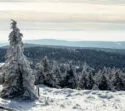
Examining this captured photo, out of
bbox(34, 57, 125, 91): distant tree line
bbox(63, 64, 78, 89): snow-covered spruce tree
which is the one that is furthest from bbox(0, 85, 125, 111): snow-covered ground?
bbox(63, 64, 78, 89): snow-covered spruce tree

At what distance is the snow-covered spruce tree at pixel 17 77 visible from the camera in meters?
39.9

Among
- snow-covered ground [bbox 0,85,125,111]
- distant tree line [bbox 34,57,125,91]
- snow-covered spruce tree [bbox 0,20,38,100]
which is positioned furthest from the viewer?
distant tree line [bbox 34,57,125,91]

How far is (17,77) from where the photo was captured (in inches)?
1580

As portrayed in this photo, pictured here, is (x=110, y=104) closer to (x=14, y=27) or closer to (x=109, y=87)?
(x=14, y=27)

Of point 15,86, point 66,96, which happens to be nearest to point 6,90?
point 15,86

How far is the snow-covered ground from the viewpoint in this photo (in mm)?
36562

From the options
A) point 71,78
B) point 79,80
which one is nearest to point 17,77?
point 71,78

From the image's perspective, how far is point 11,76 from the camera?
131ft

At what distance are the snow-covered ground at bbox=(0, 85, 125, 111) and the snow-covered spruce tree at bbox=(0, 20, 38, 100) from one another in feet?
4.51

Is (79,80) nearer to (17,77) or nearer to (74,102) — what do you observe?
(74,102)

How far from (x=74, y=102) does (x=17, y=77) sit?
23.3ft

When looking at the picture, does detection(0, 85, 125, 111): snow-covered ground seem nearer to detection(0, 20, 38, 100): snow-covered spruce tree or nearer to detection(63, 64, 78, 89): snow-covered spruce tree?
detection(0, 20, 38, 100): snow-covered spruce tree

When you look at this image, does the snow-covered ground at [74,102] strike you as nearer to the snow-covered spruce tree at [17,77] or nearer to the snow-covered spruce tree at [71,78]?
the snow-covered spruce tree at [17,77]

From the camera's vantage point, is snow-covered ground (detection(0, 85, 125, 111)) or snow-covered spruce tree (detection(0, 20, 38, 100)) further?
snow-covered spruce tree (detection(0, 20, 38, 100))
